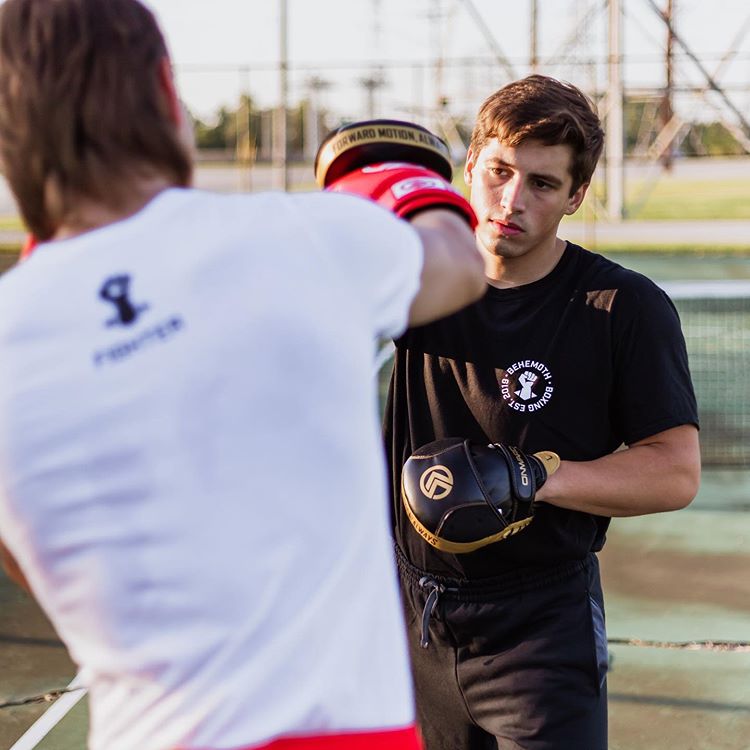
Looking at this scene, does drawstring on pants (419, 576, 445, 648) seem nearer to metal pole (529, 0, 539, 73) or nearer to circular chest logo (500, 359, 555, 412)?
circular chest logo (500, 359, 555, 412)

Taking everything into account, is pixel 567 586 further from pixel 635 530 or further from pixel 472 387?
pixel 635 530

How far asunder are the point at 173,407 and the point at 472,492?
128cm

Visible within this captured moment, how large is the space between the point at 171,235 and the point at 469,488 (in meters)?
1.29

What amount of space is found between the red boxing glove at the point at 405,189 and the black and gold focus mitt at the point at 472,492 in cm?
83

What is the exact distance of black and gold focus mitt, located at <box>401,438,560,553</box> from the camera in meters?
2.43

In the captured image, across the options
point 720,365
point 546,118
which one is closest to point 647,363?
point 546,118

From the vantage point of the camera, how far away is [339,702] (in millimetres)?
1361

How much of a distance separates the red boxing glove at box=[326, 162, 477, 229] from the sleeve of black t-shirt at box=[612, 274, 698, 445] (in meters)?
0.91

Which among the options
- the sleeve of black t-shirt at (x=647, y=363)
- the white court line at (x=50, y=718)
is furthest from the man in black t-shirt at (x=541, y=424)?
the white court line at (x=50, y=718)

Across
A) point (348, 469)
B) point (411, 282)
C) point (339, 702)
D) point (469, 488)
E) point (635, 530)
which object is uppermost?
point (411, 282)

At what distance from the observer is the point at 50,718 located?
168 inches

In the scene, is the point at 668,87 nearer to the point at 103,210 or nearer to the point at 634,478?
the point at 634,478

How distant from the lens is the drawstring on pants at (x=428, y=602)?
2.62 m

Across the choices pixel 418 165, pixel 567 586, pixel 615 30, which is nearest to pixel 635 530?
pixel 567 586
